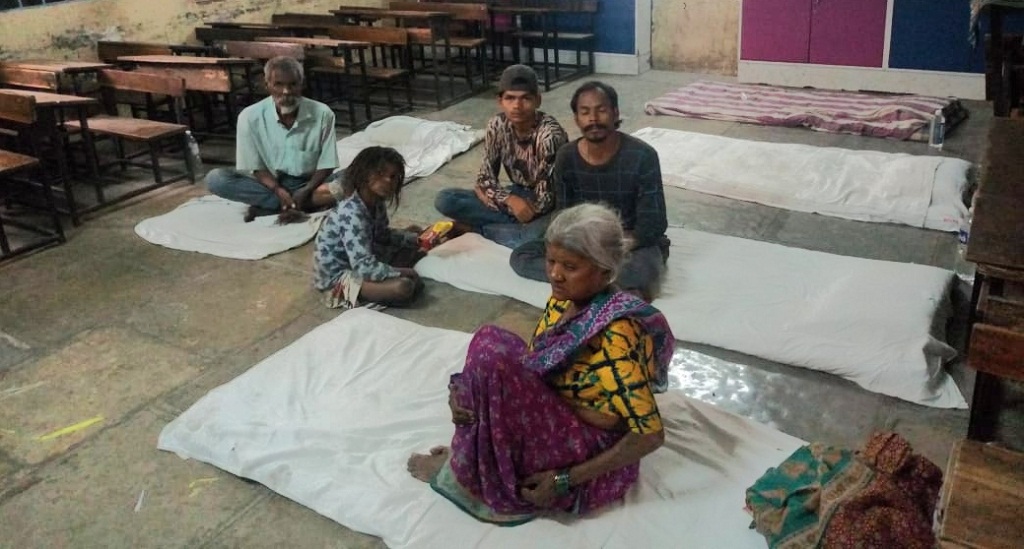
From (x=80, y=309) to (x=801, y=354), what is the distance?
299 centimetres

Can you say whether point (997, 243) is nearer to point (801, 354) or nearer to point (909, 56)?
point (801, 354)

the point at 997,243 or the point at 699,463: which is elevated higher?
the point at 997,243

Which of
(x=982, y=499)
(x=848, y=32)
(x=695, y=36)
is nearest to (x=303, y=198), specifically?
(x=982, y=499)

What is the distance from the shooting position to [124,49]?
6184mm

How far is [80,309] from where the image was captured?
11.8 ft

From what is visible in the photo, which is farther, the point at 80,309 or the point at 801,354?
the point at 80,309

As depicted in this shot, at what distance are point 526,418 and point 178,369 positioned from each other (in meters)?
1.72

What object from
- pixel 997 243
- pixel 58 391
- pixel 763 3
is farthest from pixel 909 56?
pixel 58 391

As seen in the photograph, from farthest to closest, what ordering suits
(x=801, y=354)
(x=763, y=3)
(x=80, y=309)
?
(x=763, y=3), (x=80, y=309), (x=801, y=354)

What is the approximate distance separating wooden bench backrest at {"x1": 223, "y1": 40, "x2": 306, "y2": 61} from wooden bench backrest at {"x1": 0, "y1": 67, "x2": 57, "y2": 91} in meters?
1.52

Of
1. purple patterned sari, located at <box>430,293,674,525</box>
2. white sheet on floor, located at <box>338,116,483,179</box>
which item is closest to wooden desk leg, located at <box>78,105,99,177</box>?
white sheet on floor, located at <box>338,116,483,179</box>

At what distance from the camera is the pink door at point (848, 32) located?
6.84 metres

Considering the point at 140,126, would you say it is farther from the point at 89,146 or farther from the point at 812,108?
the point at 812,108

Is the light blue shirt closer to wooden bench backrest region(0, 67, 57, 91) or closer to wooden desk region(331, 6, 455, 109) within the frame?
wooden bench backrest region(0, 67, 57, 91)
